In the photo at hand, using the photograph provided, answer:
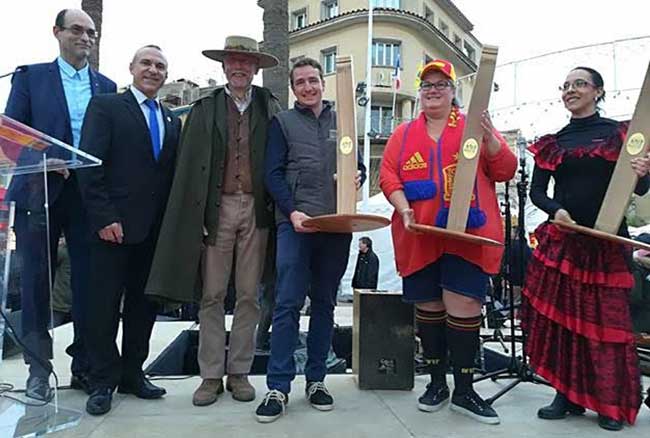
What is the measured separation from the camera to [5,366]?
2.47m

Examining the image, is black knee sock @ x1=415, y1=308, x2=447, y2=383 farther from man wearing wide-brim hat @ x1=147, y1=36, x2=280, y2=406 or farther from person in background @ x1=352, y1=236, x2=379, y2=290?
person in background @ x1=352, y1=236, x2=379, y2=290

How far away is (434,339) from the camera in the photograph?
9.82ft

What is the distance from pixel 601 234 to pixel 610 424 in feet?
3.06

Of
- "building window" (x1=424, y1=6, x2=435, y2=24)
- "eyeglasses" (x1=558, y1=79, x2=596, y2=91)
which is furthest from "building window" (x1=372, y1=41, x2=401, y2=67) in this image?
"eyeglasses" (x1=558, y1=79, x2=596, y2=91)

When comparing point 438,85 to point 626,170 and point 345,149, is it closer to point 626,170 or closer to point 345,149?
point 345,149

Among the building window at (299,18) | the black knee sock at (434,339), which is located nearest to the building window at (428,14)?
the building window at (299,18)

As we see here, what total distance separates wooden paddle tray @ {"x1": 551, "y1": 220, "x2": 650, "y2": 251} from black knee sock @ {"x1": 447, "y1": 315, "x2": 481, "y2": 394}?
61cm

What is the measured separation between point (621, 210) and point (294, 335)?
165 cm

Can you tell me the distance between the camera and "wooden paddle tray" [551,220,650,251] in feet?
8.04

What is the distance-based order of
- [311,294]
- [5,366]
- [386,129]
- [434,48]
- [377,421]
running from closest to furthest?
[5,366], [377,421], [311,294], [386,129], [434,48]

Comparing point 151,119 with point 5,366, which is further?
point 151,119

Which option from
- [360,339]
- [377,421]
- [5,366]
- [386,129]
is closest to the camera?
[5,366]

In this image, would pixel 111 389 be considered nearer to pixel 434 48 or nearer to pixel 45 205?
pixel 45 205

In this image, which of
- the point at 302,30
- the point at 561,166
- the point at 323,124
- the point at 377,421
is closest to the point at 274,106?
the point at 323,124
